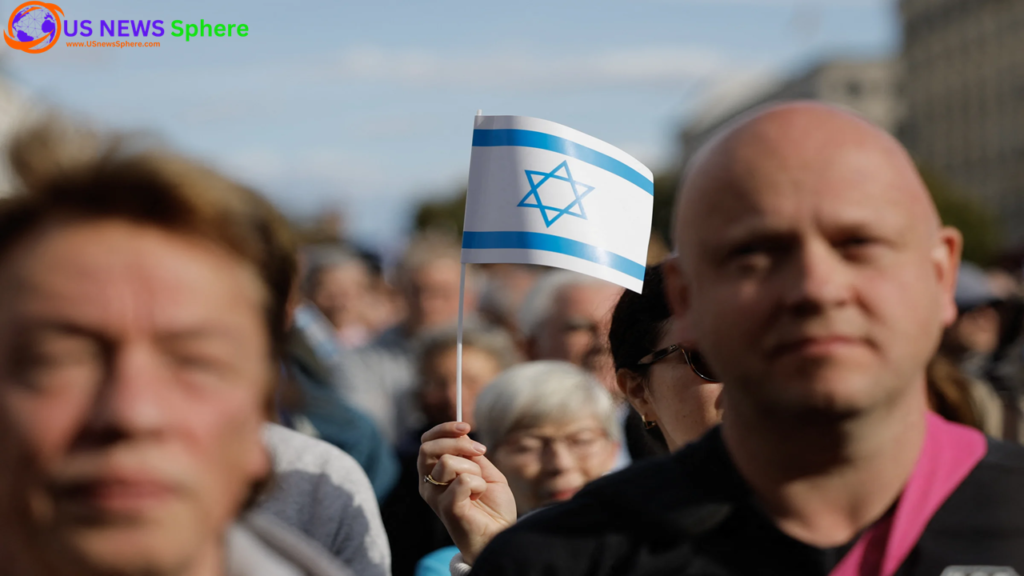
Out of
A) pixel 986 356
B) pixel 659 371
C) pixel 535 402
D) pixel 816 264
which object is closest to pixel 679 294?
pixel 816 264

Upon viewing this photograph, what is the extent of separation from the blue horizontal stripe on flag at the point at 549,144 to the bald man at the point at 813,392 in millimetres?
1446

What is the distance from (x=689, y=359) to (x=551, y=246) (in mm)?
486

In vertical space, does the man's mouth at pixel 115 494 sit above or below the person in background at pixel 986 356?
above

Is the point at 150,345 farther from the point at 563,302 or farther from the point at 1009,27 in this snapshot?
the point at 1009,27

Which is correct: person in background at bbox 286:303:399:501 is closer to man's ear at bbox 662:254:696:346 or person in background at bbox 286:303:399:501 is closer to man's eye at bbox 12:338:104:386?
man's ear at bbox 662:254:696:346

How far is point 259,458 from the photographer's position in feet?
5.56

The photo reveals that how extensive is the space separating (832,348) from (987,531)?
0.33 m

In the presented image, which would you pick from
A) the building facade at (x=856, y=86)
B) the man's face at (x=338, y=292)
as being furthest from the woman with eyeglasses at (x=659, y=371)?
the building facade at (x=856, y=86)

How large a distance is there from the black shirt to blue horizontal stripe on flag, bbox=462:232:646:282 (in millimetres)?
1344

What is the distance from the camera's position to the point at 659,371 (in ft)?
10.2

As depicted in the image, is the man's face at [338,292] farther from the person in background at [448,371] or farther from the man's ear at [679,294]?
the man's ear at [679,294]

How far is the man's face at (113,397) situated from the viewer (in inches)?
59.4

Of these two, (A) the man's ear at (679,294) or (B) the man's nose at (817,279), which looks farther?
(A) the man's ear at (679,294)

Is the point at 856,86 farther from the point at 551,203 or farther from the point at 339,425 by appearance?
the point at 551,203
